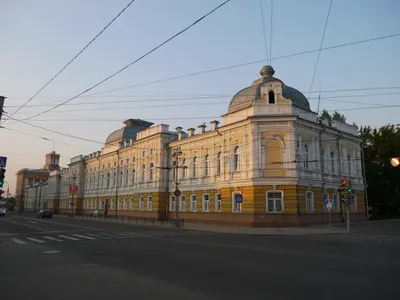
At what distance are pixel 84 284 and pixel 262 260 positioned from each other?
19.2 ft

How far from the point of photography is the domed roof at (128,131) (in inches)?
2276

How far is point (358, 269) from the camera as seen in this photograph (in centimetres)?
931

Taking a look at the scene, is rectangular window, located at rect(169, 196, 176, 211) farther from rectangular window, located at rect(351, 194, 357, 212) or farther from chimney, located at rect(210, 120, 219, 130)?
rectangular window, located at rect(351, 194, 357, 212)

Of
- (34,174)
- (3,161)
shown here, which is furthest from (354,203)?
(34,174)

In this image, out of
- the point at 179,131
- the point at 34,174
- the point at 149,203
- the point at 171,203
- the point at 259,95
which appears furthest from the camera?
the point at 34,174

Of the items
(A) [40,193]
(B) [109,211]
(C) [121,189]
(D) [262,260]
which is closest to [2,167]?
(D) [262,260]

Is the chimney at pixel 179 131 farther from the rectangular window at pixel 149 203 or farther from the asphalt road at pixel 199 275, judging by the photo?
the asphalt road at pixel 199 275

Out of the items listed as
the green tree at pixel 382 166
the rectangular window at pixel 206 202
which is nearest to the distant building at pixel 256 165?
the rectangular window at pixel 206 202

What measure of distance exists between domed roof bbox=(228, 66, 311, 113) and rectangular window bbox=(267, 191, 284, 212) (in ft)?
30.7

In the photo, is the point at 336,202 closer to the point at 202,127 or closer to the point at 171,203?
the point at 202,127

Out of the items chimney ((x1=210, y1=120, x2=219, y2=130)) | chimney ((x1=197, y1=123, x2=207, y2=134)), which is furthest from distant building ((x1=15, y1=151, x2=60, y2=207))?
chimney ((x1=210, y1=120, x2=219, y2=130))

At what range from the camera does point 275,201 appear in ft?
98.6

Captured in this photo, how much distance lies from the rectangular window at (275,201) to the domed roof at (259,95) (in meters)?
9.35

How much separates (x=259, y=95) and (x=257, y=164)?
7.85 meters
